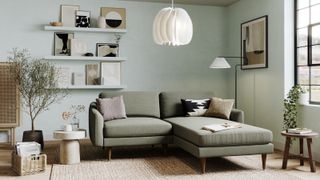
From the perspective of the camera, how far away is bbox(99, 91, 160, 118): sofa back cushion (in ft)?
17.0

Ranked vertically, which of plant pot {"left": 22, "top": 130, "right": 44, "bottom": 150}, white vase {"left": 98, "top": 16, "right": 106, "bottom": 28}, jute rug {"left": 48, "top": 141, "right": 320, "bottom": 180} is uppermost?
white vase {"left": 98, "top": 16, "right": 106, "bottom": 28}

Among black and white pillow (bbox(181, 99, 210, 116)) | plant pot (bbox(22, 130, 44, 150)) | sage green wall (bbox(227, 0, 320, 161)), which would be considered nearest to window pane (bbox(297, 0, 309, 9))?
sage green wall (bbox(227, 0, 320, 161))

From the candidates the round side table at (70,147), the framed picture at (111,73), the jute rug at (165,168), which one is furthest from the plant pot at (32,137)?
the framed picture at (111,73)

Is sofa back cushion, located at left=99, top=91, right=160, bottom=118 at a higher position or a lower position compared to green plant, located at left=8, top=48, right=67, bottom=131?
lower

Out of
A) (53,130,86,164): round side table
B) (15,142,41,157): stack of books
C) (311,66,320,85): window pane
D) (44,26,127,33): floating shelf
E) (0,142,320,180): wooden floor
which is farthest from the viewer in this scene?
(44,26,127,33): floating shelf

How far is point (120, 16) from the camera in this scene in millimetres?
6180

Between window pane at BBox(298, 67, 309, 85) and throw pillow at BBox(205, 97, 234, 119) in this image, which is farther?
throw pillow at BBox(205, 97, 234, 119)

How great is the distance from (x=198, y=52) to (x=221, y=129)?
9.82 feet

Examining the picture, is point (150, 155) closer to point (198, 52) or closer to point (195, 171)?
point (195, 171)

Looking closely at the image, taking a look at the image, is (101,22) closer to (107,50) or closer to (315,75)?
(107,50)

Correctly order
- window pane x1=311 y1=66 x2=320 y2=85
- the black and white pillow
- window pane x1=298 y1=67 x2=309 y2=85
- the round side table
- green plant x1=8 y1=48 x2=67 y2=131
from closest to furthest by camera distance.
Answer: the round side table, window pane x1=311 y1=66 x2=320 y2=85, window pane x1=298 y1=67 x2=309 y2=85, green plant x1=8 y1=48 x2=67 y2=131, the black and white pillow

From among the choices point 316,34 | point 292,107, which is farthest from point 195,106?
point 316,34

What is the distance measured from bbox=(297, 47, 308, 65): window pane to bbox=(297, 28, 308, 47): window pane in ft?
0.23

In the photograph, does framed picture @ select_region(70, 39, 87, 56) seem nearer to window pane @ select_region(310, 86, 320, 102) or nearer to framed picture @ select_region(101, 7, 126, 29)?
framed picture @ select_region(101, 7, 126, 29)
